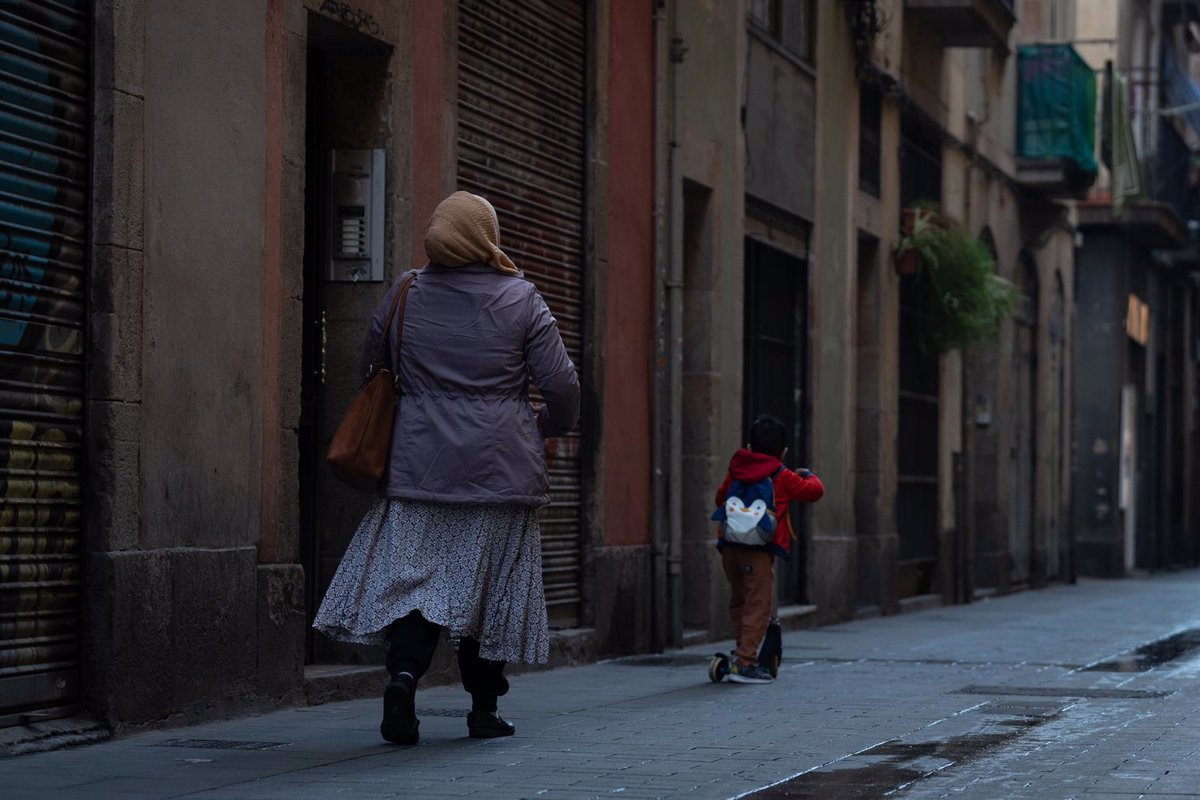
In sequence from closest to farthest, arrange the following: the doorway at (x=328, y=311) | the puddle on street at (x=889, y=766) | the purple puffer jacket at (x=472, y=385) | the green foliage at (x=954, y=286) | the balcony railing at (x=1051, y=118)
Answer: the puddle on street at (x=889, y=766) < the purple puffer jacket at (x=472, y=385) < the doorway at (x=328, y=311) < the green foliage at (x=954, y=286) < the balcony railing at (x=1051, y=118)

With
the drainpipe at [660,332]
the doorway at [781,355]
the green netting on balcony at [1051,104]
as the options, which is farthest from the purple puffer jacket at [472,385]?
the green netting on balcony at [1051,104]

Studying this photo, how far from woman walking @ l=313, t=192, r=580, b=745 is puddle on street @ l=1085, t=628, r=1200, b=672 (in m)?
5.21

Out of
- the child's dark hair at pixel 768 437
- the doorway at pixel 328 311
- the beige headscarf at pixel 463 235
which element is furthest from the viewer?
the child's dark hair at pixel 768 437

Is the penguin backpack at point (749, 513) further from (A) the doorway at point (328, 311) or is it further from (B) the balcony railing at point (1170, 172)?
(B) the balcony railing at point (1170, 172)

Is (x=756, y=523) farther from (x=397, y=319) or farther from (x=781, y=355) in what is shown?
(x=781, y=355)

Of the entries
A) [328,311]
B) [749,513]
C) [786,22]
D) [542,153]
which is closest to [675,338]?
[542,153]

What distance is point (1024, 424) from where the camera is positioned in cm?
2730

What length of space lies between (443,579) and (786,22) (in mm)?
10529

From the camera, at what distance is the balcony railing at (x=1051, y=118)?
26094mm

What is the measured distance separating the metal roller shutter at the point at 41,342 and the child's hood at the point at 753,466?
4.05 metres

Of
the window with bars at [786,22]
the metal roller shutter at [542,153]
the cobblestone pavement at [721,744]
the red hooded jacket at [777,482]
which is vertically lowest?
the cobblestone pavement at [721,744]

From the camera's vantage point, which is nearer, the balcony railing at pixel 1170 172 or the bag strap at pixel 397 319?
the bag strap at pixel 397 319

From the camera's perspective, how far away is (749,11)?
16219 millimetres

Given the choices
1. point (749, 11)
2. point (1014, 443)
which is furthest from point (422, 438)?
point (1014, 443)
